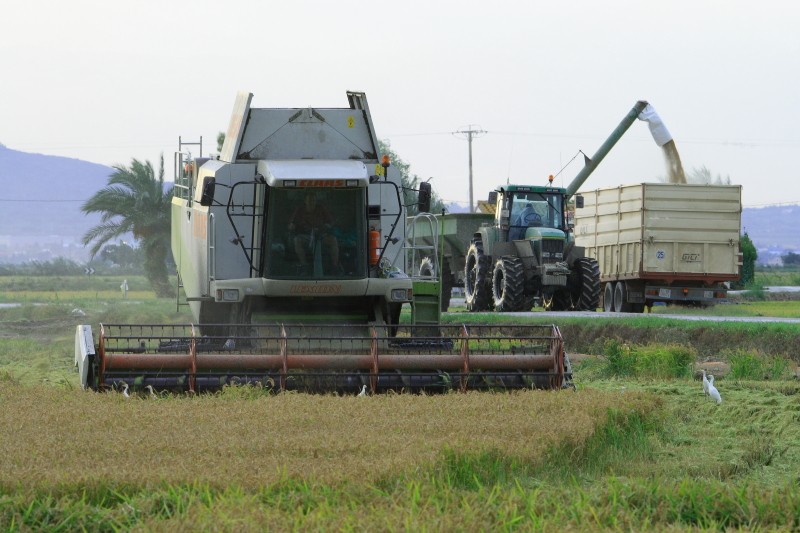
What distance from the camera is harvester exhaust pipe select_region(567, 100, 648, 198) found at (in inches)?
1553

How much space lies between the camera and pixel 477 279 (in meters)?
31.0

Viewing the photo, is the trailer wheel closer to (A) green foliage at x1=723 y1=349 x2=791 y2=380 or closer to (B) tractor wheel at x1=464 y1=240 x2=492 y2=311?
(B) tractor wheel at x1=464 y1=240 x2=492 y2=311

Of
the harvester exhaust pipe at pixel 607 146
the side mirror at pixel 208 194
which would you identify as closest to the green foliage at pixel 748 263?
the harvester exhaust pipe at pixel 607 146

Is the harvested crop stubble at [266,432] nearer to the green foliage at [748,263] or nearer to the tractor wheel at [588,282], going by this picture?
the tractor wheel at [588,282]

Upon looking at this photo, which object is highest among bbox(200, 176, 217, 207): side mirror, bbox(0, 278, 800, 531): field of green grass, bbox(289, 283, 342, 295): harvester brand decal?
bbox(200, 176, 217, 207): side mirror

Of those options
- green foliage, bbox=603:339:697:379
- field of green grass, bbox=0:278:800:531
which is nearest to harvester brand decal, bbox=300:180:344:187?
field of green grass, bbox=0:278:800:531

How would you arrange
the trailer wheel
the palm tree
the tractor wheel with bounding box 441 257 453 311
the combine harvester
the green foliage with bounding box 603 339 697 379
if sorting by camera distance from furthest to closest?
the palm tree → the tractor wheel with bounding box 441 257 453 311 → the trailer wheel → the green foliage with bounding box 603 339 697 379 → the combine harvester

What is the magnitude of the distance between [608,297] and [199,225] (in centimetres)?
1828

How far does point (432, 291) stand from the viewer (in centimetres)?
1695

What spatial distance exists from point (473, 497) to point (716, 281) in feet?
82.4

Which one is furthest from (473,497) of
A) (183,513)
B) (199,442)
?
(199,442)

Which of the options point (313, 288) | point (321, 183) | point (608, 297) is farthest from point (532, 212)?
point (321, 183)

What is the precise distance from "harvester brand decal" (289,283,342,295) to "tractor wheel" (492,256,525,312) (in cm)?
1368

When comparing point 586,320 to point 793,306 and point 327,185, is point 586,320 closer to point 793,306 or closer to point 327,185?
point 327,185
